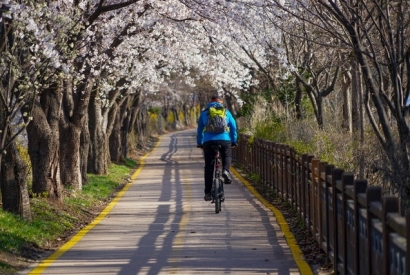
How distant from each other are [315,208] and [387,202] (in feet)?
18.9

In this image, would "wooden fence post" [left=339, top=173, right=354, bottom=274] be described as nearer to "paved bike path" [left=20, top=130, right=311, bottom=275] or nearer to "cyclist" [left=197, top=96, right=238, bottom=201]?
"paved bike path" [left=20, top=130, right=311, bottom=275]

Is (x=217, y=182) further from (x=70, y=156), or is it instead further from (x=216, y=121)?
(x=70, y=156)

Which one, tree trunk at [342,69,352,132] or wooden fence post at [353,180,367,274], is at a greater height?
tree trunk at [342,69,352,132]

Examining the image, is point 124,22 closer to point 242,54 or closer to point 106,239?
point 106,239

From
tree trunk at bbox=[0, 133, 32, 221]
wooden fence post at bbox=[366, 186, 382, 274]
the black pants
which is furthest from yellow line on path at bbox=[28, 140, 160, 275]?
wooden fence post at bbox=[366, 186, 382, 274]

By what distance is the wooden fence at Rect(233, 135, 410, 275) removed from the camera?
20.5 ft

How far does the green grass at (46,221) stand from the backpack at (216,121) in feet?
10.0

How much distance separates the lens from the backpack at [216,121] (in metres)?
15.7

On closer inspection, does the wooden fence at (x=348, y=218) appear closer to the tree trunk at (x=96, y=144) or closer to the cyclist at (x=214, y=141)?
the cyclist at (x=214, y=141)

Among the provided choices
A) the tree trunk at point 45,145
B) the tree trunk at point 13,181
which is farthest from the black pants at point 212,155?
the tree trunk at point 13,181

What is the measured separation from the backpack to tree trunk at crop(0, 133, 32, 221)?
3.53m

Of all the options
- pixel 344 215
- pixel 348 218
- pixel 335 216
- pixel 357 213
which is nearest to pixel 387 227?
pixel 357 213

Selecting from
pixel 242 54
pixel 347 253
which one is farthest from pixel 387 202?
pixel 242 54

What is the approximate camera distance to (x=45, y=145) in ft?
56.3
